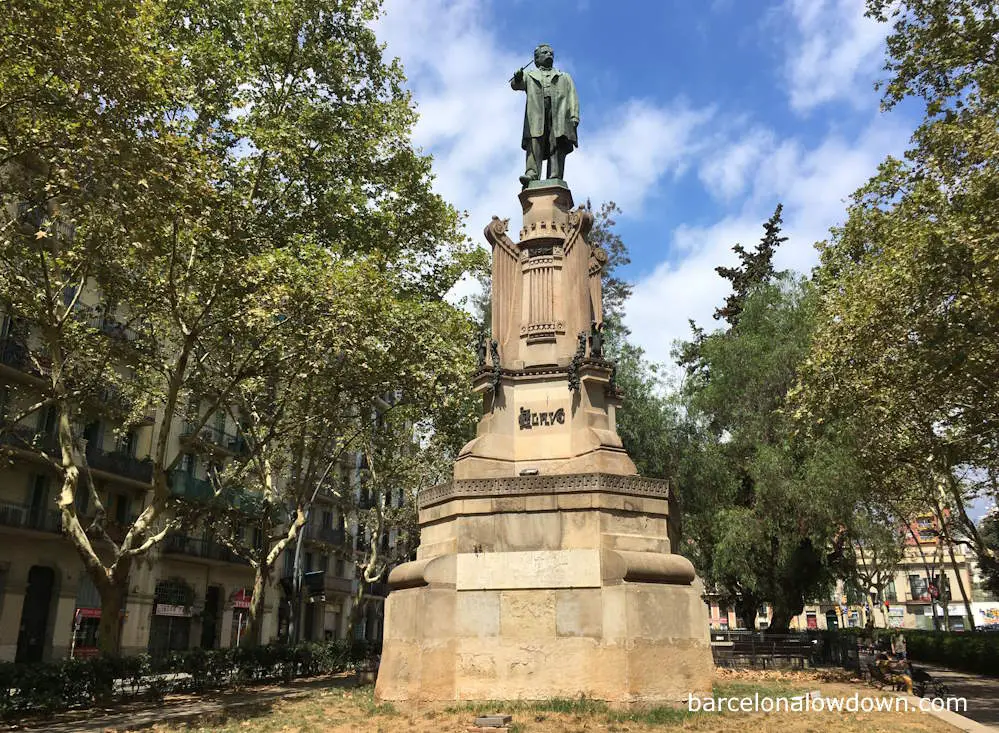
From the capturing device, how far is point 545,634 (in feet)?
37.0

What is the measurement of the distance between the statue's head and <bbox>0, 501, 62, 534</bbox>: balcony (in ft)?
77.5

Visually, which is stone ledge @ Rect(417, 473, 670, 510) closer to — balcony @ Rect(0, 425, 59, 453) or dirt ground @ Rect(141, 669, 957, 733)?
dirt ground @ Rect(141, 669, 957, 733)

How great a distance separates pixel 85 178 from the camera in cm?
1201

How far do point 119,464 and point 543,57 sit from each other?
A: 2528cm

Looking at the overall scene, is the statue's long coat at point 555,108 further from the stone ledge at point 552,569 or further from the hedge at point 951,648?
the hedge at point 951,648

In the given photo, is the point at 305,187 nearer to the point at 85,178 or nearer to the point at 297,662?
the point at 85,178

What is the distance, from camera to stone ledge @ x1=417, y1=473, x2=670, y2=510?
12.0m

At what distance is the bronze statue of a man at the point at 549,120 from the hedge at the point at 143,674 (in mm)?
13244

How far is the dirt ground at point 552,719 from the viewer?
953 cm

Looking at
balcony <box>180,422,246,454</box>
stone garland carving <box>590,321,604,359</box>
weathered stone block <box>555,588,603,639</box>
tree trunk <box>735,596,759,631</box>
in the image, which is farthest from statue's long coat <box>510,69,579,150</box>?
balcony <box>180,422,246,454</box>

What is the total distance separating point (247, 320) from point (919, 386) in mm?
15511

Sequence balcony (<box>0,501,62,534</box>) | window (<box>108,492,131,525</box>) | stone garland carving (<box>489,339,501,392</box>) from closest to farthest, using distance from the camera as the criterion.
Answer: stone garland carving (<box>489,339,501,392</box>)
balcony (<box>0,501,62,534</box>)
window (<box>108,492,131,525</box>)

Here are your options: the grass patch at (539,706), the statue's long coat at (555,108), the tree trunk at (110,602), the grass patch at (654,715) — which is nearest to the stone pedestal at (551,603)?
the grass patch at (539,706)

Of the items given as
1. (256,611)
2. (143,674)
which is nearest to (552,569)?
(143,674)
